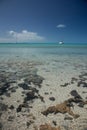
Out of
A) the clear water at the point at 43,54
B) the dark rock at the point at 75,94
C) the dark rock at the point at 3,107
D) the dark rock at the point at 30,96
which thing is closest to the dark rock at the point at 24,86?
the dark rock at the point at 30,96

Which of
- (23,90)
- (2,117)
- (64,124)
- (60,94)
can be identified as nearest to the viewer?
(64,124)

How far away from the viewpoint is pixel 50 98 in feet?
25.5

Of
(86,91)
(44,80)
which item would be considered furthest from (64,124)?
(44,80)

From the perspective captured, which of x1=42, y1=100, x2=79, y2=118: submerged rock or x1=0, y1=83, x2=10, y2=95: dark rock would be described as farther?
x1=0, y1=83, x2=10, y2=95: dark rock

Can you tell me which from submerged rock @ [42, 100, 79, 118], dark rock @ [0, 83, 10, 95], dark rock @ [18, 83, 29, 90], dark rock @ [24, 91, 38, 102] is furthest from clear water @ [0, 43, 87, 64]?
submerged rock @ [42, 100, 79, 118]

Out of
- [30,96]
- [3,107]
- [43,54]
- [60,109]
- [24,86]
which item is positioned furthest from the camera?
[43,54]

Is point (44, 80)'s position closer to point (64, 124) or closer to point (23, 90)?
point (23, 90)

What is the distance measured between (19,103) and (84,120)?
3.31m

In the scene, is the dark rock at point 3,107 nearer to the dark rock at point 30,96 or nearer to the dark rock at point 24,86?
the dark rock at point 30,96

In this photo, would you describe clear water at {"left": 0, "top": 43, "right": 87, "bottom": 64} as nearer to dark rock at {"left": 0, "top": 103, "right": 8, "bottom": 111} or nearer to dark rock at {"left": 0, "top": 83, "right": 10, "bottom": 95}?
dark rock at {"left": 0, "top": 83, "right": 10, "bottom": 95}

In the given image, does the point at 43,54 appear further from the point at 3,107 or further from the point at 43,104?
the point at 3,107

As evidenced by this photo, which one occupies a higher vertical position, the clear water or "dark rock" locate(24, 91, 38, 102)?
the clear water

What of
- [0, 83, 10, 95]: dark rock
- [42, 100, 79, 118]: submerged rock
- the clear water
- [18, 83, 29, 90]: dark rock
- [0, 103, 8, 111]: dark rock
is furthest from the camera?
the clear water

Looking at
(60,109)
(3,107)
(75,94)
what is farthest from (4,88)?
(75,94)
